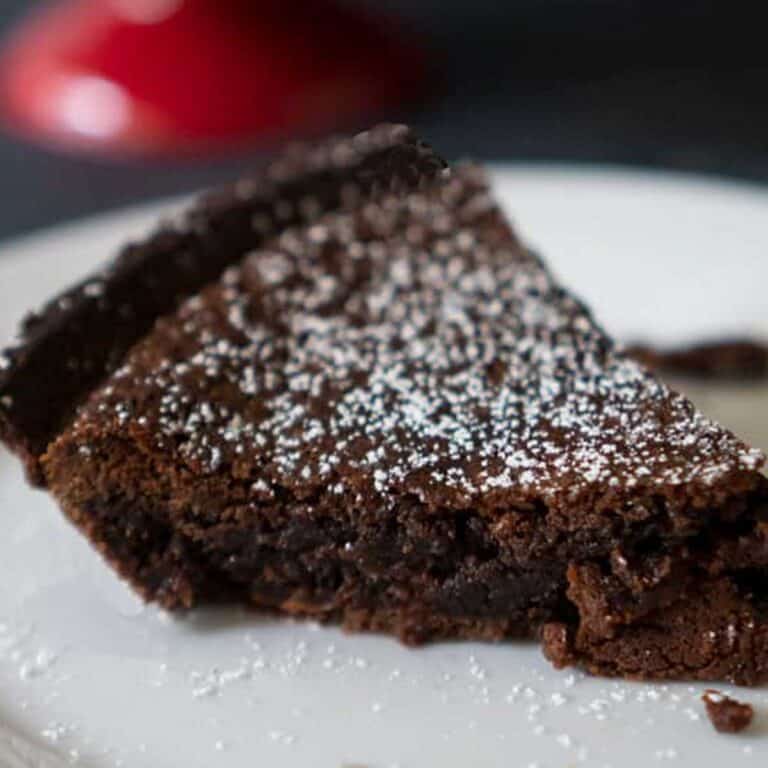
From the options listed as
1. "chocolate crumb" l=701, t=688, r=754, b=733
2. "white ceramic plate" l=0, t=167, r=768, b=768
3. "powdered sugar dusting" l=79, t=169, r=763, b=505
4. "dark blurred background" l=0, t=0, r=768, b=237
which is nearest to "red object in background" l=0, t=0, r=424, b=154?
"dark blurred background" l=0, t=0, r=768, b=237

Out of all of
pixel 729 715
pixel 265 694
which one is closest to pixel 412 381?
pixel 265 694

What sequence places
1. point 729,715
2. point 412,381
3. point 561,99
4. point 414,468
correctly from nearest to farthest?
point 729,715, point 414,468, point 412,381, point 561,99

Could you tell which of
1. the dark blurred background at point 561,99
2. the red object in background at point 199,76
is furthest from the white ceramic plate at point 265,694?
the red object in background at point 199,76

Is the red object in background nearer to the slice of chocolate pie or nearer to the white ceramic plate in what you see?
the slice of chocolate pie

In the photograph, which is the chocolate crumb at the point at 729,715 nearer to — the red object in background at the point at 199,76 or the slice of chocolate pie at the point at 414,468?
the slice of chocolate pie at the point at 414,468

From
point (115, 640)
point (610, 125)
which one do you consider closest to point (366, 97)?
point (610, 125)

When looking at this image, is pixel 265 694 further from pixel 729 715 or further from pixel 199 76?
pixel 199 76
